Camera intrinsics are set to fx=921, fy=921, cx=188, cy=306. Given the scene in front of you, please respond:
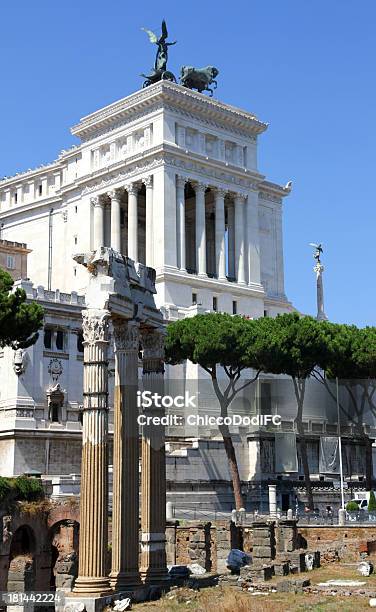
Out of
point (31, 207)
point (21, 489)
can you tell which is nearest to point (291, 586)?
point (21, 489)

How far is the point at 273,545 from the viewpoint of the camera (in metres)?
35.9

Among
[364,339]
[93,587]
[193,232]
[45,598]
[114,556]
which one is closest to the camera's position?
[93,587]

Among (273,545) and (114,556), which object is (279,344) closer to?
(273,545)

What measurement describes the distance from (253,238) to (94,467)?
176 feet

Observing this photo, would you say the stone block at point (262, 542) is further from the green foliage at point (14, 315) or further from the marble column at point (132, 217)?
the marble column at point (132, 217)

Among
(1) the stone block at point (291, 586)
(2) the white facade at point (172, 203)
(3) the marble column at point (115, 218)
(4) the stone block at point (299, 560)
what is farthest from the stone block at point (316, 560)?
(3) the marble column at point (115, 218)

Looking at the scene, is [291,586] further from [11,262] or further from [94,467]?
[11,262]

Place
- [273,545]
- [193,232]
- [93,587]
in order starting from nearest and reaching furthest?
[93,587]
[273,545]
[193,232]

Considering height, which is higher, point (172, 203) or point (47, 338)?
point (172, 203)

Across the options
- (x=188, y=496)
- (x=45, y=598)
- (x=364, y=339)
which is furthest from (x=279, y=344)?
(x=45, y=598)

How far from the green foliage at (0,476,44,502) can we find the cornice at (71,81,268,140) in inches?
1465

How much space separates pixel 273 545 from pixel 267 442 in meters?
18.9

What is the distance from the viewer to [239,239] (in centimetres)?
7375

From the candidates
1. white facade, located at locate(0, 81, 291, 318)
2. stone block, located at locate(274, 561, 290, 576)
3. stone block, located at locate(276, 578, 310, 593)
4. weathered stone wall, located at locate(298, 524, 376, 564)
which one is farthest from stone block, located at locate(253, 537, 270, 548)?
white facade, located at locate(0, 81, 291, 318)
